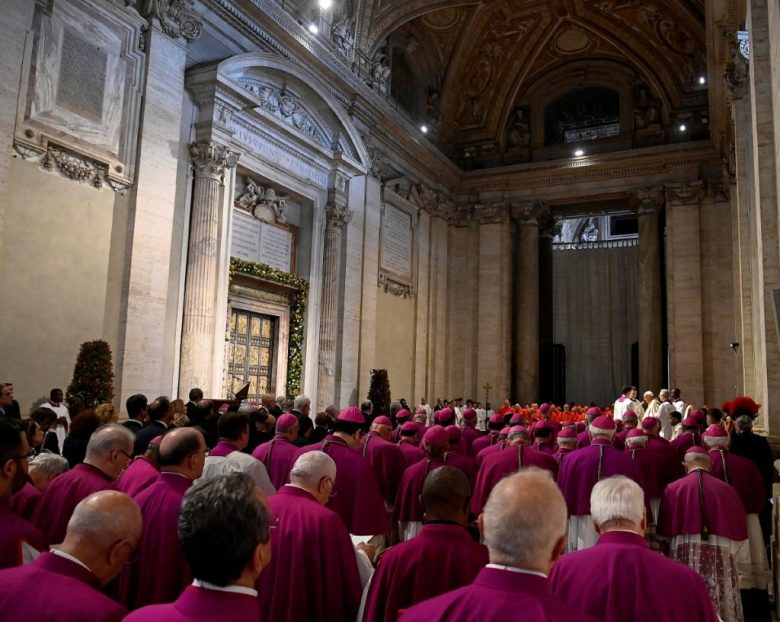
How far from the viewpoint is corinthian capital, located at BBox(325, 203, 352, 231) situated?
16.2m

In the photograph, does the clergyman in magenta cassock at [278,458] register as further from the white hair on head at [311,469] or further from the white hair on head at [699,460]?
the white hair on head at [699,460]

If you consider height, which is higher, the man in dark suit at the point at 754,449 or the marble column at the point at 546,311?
the marble column at the point at 546,311

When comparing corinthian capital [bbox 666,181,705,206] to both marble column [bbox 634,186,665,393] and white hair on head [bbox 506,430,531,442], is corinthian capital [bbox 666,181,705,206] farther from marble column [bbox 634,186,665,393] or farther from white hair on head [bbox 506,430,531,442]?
white hair on head [bbox 506,430,531,442]

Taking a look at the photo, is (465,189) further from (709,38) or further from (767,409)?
(767,409)

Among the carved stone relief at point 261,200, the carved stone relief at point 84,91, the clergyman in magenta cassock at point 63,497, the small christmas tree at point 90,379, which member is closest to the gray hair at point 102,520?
the clergyman in magenta cassock at point 63,497

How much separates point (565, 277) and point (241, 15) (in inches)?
710

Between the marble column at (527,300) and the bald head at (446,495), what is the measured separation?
789 inches

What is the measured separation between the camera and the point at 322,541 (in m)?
3.20

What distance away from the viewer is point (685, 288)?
66.3ft

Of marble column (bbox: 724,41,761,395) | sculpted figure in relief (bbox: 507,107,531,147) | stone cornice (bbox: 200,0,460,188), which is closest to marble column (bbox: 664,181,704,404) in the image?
sculpted figure in relief (bbox: 507,107,531,147)

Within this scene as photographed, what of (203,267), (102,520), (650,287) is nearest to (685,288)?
(650,287)

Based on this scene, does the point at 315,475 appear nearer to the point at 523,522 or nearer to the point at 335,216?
the point at 523,522

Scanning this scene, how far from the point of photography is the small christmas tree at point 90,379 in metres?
9.32

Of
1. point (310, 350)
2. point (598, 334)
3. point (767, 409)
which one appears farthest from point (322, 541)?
point (598, 334)
